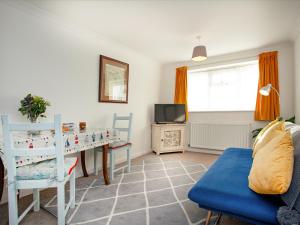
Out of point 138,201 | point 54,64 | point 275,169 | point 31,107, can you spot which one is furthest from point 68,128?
point 275,169

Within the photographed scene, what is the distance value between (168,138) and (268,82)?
242 centimetres

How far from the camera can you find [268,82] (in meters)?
3.51

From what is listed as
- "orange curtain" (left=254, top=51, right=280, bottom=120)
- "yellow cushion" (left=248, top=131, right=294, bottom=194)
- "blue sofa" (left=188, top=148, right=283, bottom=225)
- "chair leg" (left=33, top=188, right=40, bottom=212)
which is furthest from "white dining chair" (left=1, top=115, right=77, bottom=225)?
"orange curtain" (left=254, top=51, right=280, bottom=120)

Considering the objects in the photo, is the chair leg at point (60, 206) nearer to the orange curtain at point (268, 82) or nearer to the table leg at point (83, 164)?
the table leg at point (83, 164)

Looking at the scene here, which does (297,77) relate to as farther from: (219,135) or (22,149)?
(22,149)

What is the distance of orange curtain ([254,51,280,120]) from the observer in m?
3.44

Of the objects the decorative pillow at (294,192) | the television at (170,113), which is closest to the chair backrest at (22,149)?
the decorative pillow at (294,192)

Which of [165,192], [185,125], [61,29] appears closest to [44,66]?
[61,29]

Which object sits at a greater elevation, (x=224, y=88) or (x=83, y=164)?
(x=224, y=88)

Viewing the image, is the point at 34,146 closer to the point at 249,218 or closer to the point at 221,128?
the point at 249,218

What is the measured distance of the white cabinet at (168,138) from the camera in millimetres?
4215

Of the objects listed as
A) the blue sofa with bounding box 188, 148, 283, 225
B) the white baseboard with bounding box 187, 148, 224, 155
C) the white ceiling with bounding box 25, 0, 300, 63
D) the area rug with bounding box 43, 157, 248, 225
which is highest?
the white ceiling with bounding box 25, 0, 300, 63

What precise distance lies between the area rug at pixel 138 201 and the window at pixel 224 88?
77.6 inches

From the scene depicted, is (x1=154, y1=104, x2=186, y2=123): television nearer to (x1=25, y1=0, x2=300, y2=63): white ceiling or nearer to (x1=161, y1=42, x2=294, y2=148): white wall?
(x1=161, y1=42, x2=294, y2=148): white wall
